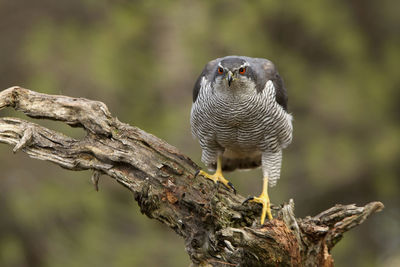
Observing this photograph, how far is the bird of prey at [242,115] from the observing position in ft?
16.6

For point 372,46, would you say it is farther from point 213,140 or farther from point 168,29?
point 213,140

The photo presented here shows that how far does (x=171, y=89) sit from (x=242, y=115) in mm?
4194

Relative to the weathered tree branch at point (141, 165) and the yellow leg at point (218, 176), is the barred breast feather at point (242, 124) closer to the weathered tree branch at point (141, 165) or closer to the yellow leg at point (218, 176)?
the yellow leg at point (218, 176)

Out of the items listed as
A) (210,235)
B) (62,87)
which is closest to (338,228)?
(210,235)

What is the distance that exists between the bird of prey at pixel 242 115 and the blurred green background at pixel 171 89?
2.97 m

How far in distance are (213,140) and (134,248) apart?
3.77 meters

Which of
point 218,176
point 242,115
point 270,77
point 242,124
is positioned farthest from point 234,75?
point 218,176

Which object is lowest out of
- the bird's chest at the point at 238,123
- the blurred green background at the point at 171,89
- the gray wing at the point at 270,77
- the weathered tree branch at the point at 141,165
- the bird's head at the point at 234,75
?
the weathered tree branch at the point at 141,165

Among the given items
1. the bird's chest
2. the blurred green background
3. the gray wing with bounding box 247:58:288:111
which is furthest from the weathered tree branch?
the blurred green background

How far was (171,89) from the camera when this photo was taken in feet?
30.1

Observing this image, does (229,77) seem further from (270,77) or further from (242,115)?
(270,77)

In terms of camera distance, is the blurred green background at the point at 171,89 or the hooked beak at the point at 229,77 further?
the blurred green background at the point at 171,89

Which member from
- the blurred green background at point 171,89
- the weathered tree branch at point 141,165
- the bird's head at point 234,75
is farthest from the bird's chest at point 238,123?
the blurred green background at point 171,89

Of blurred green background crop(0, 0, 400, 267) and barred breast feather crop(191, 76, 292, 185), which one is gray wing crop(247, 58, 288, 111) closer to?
barred breast feather crop(191, 76, 292, 185)
